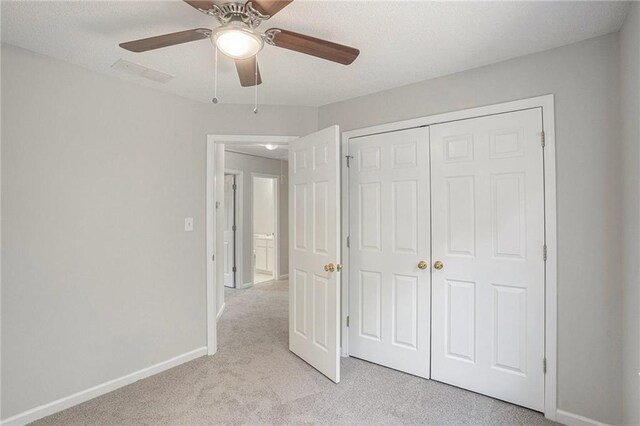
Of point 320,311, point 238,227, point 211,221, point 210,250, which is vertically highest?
point 211,221

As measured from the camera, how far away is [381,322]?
2805mm

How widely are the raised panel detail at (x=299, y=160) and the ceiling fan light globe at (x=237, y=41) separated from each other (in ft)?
4.49

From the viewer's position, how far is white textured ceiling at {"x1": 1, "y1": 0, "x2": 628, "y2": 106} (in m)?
1.66

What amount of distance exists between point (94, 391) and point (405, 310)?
237cm

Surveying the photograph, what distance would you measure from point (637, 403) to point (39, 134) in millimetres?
3662

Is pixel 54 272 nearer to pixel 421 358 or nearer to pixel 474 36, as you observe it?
pixel 421 358

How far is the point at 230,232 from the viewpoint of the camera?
19.2 feet

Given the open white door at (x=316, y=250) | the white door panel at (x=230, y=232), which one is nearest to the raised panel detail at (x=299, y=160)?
the open white door at (x=316, y=250)

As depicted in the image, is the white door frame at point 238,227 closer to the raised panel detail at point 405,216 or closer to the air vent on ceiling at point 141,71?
the air vent on ceiling at point 141,71

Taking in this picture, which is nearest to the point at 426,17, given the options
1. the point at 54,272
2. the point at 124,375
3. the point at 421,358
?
the point at 421,358

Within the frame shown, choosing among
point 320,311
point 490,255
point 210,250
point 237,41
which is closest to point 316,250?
point 320,311

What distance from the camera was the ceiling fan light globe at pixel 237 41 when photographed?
1431 mm

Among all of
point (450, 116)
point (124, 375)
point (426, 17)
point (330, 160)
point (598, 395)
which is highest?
point (426, 17)

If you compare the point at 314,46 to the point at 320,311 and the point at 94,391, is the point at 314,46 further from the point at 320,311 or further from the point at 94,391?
the point at 94,391
